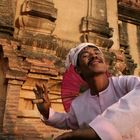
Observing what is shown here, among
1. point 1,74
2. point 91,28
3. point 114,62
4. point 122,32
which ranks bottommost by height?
point 1,74

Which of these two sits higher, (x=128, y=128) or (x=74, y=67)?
(x=74, y=67)

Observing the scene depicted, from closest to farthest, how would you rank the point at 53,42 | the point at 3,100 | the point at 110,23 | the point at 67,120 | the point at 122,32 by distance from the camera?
the point at 67,120 → the point at 3,100 → the point at 53,42 → the point at 110,23 → the point at 122,32

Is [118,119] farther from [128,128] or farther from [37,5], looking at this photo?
[37,5]

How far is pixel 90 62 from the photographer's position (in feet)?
6.38

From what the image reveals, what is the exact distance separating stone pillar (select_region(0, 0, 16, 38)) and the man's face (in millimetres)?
3201

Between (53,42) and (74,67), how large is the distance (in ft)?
10.3

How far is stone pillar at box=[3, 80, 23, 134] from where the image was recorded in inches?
171

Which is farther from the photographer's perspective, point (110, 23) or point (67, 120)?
point (110, 23)

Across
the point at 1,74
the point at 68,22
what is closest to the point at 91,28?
the point at 68,22

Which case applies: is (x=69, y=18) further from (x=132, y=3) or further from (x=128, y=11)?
(x=132, y=3)

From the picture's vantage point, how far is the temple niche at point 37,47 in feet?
15.1

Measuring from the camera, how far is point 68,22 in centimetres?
593

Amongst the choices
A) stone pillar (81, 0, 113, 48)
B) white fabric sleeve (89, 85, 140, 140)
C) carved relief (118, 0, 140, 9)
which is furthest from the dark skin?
carved relief (118, 0, 140, 9)

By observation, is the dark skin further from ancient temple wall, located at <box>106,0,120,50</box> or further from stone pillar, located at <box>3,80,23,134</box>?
ancient temple wall, located at <box>106,0,120,50</box>
